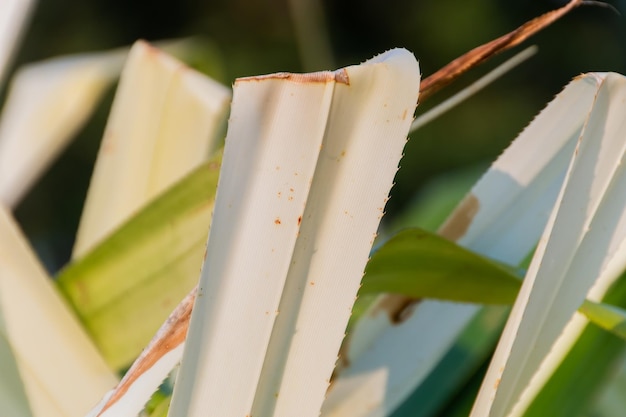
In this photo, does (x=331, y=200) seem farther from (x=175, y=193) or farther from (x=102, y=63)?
(x=102, y=63)

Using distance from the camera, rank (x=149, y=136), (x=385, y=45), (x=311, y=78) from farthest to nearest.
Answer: (x=385, y=45) → (x=149, y=136) → (x=311, y=78)

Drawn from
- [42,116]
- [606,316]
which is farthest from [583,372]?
[42,116]

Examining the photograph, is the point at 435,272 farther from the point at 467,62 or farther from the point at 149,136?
the point at 149,136

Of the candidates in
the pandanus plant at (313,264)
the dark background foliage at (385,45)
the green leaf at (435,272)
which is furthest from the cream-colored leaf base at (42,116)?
the dark background foliage at (385,45)

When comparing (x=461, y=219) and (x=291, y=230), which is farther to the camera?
(x=461, y=219)

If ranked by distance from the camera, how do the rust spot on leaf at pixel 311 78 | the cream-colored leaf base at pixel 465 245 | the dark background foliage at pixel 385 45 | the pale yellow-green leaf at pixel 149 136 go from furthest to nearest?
the dark background foliage at pixel 385 45 → the pale yellow-green leaf at pixel 149 136 → the cream-colored leaf base at pixel 465 245 → the rust spot on leaf at pixel 311 78

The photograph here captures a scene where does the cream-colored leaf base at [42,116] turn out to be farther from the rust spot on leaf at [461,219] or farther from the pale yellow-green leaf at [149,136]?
the rust spot on leaf at [461,219]

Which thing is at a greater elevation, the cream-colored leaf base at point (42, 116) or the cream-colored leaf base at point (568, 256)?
the cream-colored leaf base at point (42, 116)
